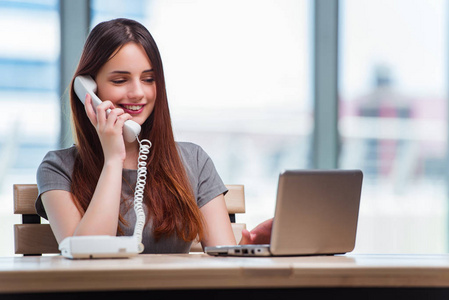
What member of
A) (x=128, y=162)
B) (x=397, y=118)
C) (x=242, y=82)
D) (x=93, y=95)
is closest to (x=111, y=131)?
(x=93, y=95)

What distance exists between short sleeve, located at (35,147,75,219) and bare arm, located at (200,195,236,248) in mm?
424

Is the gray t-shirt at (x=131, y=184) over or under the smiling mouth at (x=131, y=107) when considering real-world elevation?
under

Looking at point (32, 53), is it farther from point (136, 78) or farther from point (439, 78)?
point (439, 78)

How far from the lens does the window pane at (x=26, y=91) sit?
118 inches

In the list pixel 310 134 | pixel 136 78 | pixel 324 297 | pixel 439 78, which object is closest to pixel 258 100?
pixel 310 134

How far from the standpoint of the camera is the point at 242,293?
38.4 inches

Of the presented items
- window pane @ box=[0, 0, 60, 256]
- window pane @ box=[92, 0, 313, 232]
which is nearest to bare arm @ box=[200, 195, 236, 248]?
window pane @ box=[92, 0, 313, 232]

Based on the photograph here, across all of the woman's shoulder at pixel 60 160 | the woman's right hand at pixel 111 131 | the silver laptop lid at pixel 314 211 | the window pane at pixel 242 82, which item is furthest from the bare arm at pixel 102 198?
the window pane at pixel 242 82

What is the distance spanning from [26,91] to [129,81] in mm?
1568

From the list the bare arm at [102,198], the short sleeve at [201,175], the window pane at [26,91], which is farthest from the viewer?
the window pane at [26,91]

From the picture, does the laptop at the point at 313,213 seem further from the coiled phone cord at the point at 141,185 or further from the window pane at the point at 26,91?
the window pane at the point at 26,91

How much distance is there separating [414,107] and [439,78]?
224 mm

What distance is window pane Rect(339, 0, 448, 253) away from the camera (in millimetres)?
3334

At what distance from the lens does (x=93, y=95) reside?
1.63 meters
